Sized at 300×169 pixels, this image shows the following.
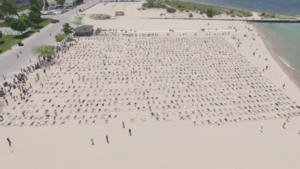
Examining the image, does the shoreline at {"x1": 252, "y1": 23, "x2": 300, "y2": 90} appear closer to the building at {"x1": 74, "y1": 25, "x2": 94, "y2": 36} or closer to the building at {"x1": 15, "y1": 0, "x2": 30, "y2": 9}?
the building at {"x1": 74, "y1": 25, "x2": 94, "y2": 36}

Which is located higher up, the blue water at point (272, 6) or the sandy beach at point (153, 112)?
the blue water at point (272, 6)

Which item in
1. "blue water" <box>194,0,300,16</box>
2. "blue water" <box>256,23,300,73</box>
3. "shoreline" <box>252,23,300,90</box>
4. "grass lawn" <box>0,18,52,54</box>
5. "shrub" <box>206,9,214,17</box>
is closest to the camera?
"shoreline" <box>252,23,300,90</box>

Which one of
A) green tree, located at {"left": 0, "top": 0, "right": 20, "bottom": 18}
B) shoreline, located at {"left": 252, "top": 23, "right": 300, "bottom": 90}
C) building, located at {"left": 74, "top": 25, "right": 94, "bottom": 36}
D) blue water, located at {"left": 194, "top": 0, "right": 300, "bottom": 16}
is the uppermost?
blue water, located at {"left": 194, "top": 0, "right": 300, "bottom": 16}

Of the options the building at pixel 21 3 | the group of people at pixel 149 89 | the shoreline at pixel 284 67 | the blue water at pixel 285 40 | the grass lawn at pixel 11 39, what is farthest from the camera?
the building at pixel 21 3

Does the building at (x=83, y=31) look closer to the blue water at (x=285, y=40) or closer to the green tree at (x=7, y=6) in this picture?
the green tree at (x=7, y=6)

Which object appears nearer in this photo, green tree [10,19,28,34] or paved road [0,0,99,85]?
paved road [0,0,99,85]

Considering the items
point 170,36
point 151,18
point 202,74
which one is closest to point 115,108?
point 202,74

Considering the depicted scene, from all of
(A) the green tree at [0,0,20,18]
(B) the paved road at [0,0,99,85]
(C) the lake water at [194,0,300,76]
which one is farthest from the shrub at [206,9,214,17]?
(A) the green tree at [0,0,20,18]

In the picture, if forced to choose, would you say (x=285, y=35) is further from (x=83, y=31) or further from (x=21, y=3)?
(x=21, y=3)

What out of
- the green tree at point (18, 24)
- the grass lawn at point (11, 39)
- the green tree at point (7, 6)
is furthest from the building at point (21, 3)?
the green tree at point (18, 24)
